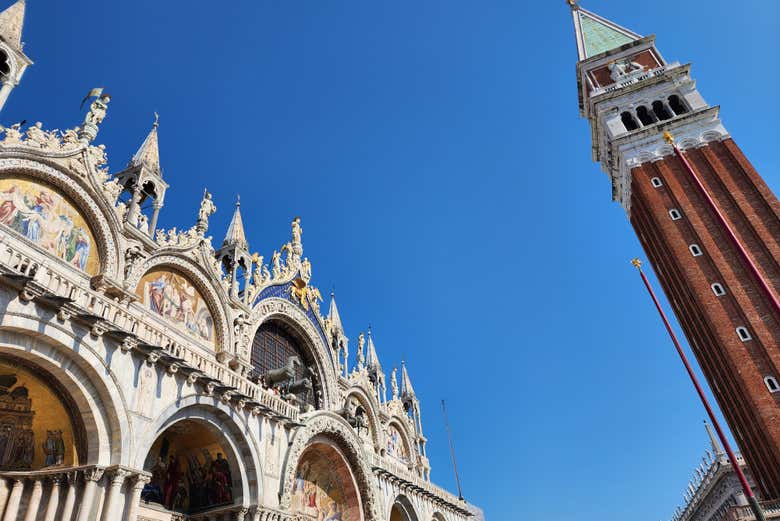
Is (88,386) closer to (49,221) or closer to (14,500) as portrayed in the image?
(14,500)

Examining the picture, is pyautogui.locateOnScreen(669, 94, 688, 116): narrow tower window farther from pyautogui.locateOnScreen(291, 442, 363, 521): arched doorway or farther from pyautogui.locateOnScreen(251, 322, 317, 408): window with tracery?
pyautogui.locateOnScreen(291, 442, 363, 521): arched doorway

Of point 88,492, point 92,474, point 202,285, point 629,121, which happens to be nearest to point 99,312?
point 92,474

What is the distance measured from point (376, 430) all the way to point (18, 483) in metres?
20.0

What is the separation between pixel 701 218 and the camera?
97.7 feet

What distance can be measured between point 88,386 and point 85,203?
5.62 meters

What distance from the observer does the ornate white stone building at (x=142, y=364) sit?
11.6 m

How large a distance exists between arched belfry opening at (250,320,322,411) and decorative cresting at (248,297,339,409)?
21 cm

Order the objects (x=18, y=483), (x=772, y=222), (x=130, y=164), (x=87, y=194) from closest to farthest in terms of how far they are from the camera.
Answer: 1. (x=18, y=483)
2. (x=87, y=194)
3. (x=130, y=164)
4. (x=772, y=222)

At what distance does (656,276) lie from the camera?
3422cm

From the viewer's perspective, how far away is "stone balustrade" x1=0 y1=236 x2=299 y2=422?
11.2 meters

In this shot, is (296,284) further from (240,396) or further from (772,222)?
(772,222)

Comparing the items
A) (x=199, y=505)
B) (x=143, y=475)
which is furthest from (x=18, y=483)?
(x=199, y=505)

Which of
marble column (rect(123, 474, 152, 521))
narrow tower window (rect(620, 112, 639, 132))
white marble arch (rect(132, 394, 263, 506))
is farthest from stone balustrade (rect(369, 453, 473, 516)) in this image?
narrow tower window (rect(620, 112, 639, 132))

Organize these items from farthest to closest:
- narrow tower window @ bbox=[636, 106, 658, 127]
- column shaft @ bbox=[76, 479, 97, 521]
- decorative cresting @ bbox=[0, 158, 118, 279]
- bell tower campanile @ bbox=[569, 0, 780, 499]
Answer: narrow tower window @ bbox=[636, 106, 658, 127]
bell tower campanile @ bbox=[569, 0, 780, 499]
decorative cresting @ bbox=[0, 158, 118, 279]
column shaft @ bbox=[76, 479, 97, 521]
